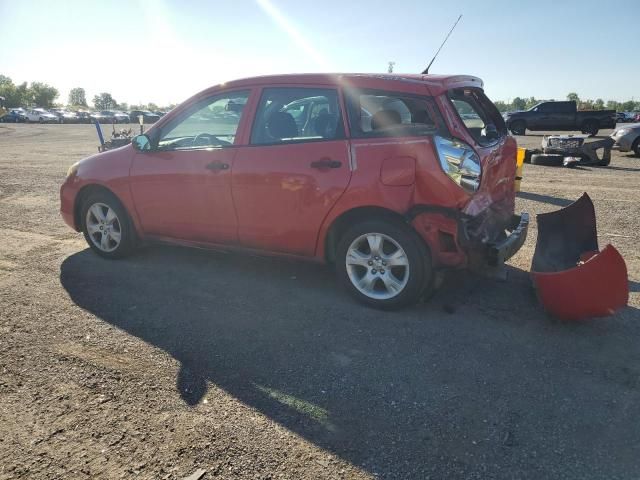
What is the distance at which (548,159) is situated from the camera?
1327 cm

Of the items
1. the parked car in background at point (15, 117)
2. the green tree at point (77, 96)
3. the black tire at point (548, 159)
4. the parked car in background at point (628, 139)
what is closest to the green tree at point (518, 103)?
the parked car in background at point (15, 117)

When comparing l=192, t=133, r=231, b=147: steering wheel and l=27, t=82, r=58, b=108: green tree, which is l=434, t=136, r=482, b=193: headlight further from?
l=27, t=82, r=58, b=108: green tree

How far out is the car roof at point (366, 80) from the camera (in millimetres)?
3789

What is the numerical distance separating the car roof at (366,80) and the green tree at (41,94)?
116m

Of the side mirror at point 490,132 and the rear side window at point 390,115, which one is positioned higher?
the rear side window at point 390,115

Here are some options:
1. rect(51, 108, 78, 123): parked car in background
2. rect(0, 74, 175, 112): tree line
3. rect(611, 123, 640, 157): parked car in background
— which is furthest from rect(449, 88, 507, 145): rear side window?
rect(0, 74, 175, 112): tree line

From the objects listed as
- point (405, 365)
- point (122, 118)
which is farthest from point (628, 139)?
point (122, 118)

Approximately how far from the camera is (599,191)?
9.28 m

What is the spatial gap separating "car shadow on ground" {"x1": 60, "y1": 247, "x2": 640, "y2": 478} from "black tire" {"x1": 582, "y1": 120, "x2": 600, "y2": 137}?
1024 inches

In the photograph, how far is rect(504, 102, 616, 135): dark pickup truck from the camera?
1035 inches

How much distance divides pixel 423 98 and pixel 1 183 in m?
10.1

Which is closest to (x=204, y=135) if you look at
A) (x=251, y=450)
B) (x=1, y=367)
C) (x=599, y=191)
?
(x=1, y=367)

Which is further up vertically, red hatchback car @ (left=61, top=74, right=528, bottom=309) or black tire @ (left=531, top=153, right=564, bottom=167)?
red hatchback car @ (left=61, top=74, right=528, bottom=309)

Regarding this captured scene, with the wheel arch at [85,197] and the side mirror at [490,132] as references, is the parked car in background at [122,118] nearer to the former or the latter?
the wheel arch at [85,197]
